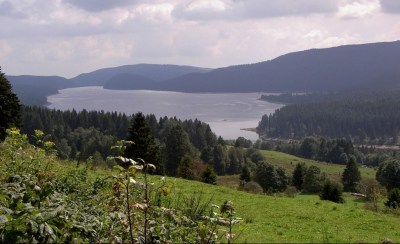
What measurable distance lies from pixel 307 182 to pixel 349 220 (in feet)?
175

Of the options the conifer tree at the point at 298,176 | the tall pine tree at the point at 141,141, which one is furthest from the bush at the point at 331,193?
the conifer tree at the point at 298,176

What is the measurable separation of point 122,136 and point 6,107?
94.4 m

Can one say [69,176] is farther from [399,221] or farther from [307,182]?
[307,182]

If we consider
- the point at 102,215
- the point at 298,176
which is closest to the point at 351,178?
the point at 298,176

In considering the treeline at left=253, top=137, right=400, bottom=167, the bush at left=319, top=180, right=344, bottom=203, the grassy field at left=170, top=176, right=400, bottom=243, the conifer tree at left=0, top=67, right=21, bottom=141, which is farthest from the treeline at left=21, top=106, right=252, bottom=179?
the grassy field at left=170, top=176, right=400, bottom=243

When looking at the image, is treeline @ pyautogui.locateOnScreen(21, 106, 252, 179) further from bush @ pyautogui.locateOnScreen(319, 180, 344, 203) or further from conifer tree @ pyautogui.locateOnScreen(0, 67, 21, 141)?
conifer tree @ pyautogui.locateOnScreen(0, 67, 21, 141)

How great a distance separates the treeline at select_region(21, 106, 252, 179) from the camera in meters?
79.3

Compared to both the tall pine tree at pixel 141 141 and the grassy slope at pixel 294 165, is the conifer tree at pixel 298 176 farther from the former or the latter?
the grassy slope at pixel 294 165

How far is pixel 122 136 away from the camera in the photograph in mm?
131125

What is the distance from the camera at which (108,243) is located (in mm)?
6395

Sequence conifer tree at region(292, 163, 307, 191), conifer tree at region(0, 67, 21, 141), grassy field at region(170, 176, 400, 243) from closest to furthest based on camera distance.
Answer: grassy field at region(170, 176, 400, 243) → conifer tree at region(0, 67, 21, 141) → conifer tree at region(292, 163, 307, 191)

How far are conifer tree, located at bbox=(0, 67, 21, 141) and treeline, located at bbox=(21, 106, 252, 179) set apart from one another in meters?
38.5

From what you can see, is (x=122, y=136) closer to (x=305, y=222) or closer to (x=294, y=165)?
(x=294, y=165)

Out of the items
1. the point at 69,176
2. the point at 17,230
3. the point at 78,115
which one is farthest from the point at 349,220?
the point at 78,115
